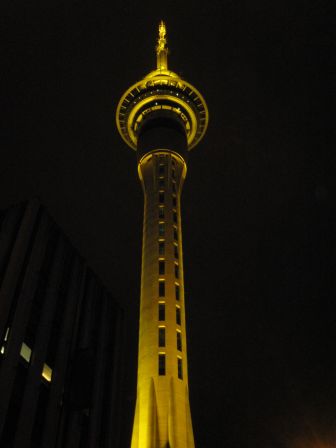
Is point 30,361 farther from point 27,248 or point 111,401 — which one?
point 111,401

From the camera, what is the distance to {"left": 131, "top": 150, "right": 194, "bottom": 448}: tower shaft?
4944cm

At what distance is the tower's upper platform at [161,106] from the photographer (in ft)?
281

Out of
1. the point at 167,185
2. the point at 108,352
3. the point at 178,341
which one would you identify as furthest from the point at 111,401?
the point at 167,185

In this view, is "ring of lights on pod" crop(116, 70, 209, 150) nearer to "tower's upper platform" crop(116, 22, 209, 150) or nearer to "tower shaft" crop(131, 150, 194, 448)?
"tower's upper platform" crop(116, 22, 209, 150)

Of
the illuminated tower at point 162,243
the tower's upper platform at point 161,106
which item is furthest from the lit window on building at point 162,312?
the tower's upper platform at point 161,106

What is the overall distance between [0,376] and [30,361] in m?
4.45

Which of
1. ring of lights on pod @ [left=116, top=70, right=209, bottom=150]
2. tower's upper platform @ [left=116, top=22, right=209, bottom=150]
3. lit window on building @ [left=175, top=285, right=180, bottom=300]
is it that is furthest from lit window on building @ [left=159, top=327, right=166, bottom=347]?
ring of lights on pod @ [left=116, top=70, right=209, bottom=150]

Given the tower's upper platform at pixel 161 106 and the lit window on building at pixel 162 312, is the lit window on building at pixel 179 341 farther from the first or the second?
the tower's upper platform at pixel 161 106

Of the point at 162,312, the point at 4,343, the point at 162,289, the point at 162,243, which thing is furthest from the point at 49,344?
the point at 162,243

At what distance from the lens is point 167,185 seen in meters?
72.7

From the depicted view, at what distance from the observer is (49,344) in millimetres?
42344

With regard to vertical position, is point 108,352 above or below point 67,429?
above

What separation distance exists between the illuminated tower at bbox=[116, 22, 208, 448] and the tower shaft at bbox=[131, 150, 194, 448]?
9 centimetres

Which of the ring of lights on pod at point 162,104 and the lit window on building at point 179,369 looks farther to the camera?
the ring of lights on pod at point 162,104
